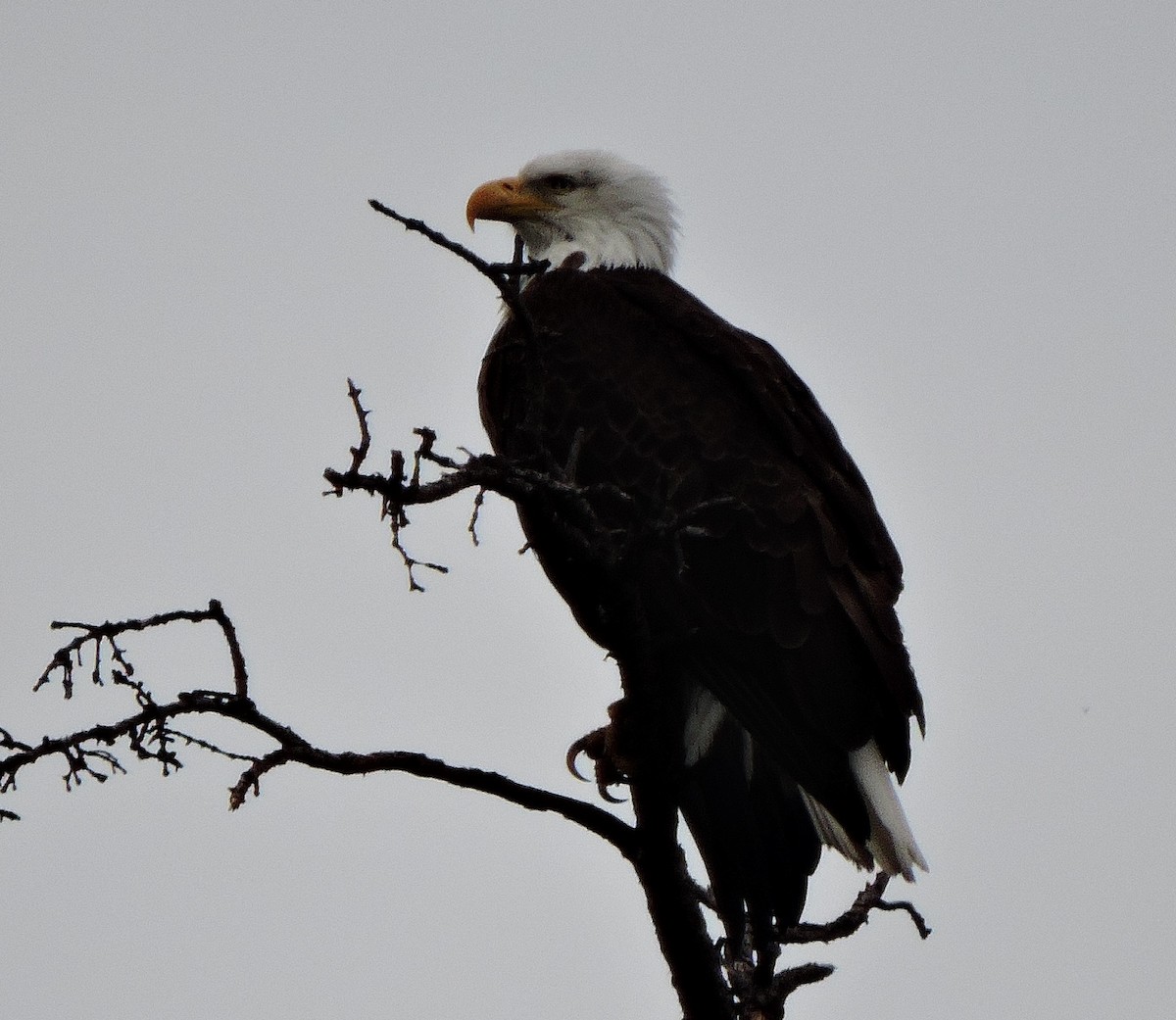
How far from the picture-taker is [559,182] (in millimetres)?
5949

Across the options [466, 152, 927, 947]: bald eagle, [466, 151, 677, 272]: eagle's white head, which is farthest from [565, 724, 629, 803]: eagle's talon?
[466, 151, 677, 272]: eagle's white head

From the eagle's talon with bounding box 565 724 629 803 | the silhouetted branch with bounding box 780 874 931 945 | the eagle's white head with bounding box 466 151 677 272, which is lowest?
the silhouetted branch with bounding box 780 874 931 945

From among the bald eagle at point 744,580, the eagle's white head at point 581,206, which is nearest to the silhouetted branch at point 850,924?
the bald eagle at point 744,580

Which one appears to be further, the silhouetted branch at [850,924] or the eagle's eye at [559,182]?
the eagle's eye at [559,182]

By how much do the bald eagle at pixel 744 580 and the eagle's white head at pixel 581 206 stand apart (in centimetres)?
116

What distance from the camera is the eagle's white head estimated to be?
5836 millimetres

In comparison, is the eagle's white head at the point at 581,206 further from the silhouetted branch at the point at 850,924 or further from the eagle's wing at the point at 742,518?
the silhouetted branch at the point at 850,924

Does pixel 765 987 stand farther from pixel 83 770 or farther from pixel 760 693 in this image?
pixel 83 770

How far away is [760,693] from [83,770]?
1.76 m

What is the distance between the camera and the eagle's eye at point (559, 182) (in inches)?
234

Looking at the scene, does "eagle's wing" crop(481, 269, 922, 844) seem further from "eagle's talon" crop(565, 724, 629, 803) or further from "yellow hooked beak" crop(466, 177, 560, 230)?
"yellow hooked beak" crop(466, 177, 560, 230)

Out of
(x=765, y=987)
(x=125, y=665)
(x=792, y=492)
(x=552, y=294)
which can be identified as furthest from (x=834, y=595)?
(x=125, y=665)

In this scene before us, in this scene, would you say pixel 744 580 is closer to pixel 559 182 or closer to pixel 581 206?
pixel 581 206

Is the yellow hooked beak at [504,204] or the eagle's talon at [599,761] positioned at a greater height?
the yellow hooked beak at [504,204]
